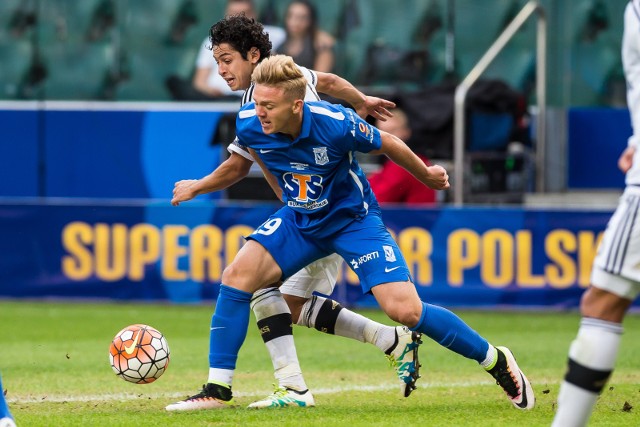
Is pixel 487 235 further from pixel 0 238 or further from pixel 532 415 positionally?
pixel 532 415

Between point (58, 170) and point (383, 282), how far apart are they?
36.9 ft

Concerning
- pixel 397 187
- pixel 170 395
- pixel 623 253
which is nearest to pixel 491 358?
pixel 170 395

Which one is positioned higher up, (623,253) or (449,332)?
(623,253)

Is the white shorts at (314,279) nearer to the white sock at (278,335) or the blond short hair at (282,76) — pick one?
the white sock at (278,335)

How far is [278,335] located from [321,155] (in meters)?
1.13

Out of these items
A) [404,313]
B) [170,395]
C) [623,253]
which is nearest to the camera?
[623,253]

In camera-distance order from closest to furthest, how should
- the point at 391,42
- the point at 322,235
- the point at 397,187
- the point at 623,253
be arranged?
the point at 623,253
the point at 322,235
the point at 397,187
the point at 391,42

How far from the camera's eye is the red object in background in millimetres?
13180

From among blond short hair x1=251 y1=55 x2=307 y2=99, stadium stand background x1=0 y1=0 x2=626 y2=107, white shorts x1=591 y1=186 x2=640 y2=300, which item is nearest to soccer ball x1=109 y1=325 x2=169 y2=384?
blond short hair x1=251 y1=55 x2=307 y2=99

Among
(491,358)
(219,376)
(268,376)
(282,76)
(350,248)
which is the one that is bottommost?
(268,376)

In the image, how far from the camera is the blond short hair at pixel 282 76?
661cm

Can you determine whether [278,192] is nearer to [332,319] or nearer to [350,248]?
[350,248]

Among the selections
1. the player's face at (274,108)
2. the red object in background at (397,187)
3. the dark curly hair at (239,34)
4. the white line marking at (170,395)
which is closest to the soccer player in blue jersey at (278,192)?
the dark curly hair at (239,34)

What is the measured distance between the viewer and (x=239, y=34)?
283 inches
